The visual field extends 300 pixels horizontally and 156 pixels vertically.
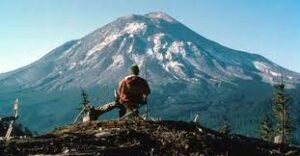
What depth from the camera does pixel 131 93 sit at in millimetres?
23531

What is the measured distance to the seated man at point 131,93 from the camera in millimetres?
23394

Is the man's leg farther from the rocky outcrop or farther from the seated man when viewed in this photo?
the rocky outcrop

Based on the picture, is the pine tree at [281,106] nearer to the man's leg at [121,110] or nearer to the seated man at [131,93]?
the seated man at [131,93]

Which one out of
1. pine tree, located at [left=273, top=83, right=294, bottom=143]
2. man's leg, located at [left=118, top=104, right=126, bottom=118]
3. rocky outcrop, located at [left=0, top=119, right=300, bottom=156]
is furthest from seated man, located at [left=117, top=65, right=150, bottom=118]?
pine tree, located at [left=273, top=83, right=294, bottom=143]

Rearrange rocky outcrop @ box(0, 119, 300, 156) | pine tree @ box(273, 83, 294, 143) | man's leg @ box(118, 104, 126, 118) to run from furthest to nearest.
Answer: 1. pine tree @ box(273, 83, 294, 143)
2. man's leg @ box(118, 104, 126, 118)
3. rocky outcrop @ box(0, 119, 300, 156)

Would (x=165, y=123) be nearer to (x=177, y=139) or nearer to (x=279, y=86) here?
(x=177, y=139)

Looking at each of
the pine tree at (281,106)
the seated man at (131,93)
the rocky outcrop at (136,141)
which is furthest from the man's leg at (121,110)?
the pine tree at (281,106)

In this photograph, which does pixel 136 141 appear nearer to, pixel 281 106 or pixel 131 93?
pixel 131 93

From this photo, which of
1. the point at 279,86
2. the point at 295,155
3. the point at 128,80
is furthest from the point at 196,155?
the point at 279,86

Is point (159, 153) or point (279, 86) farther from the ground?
point (279, 86)

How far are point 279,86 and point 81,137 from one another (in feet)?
291

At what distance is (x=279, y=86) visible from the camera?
338ft

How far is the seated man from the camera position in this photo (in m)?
23.4

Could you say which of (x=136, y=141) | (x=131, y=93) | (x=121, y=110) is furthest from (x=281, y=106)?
(x=136, y=141)
